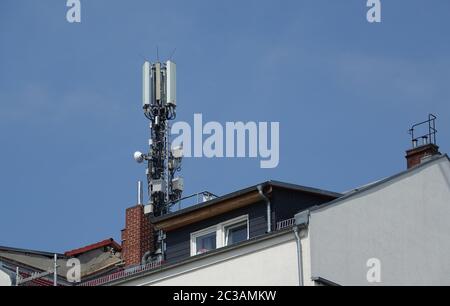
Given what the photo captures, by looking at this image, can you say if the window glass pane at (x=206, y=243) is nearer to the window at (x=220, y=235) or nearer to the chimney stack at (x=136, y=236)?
the window at (x=220, y=235)

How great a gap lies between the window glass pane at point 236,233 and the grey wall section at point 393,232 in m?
3.96

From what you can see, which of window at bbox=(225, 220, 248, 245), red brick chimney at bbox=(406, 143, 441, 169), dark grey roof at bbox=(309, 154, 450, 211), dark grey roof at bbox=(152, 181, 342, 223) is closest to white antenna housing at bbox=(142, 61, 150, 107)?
red brick chimney at bbox=(406, 143, 441, 169)

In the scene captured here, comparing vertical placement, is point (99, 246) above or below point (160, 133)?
below

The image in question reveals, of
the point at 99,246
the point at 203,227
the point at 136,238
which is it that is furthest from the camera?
the point at 99,246

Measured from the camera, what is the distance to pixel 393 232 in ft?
147

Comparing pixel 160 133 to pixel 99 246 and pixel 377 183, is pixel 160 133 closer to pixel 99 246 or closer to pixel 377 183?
pixel 99 246

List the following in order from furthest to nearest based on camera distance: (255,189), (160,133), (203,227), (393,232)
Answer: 1. (160,133)
2. (203,227)
3. (393,232)
4. (255,189)

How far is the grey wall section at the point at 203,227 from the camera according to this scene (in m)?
44.7

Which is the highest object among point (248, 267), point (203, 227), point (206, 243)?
point (203, 227)

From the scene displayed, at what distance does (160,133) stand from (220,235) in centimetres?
3324

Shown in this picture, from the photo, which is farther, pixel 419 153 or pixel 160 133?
pixel 160 133

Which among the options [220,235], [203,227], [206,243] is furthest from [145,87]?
[220,235]

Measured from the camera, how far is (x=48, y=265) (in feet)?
190
